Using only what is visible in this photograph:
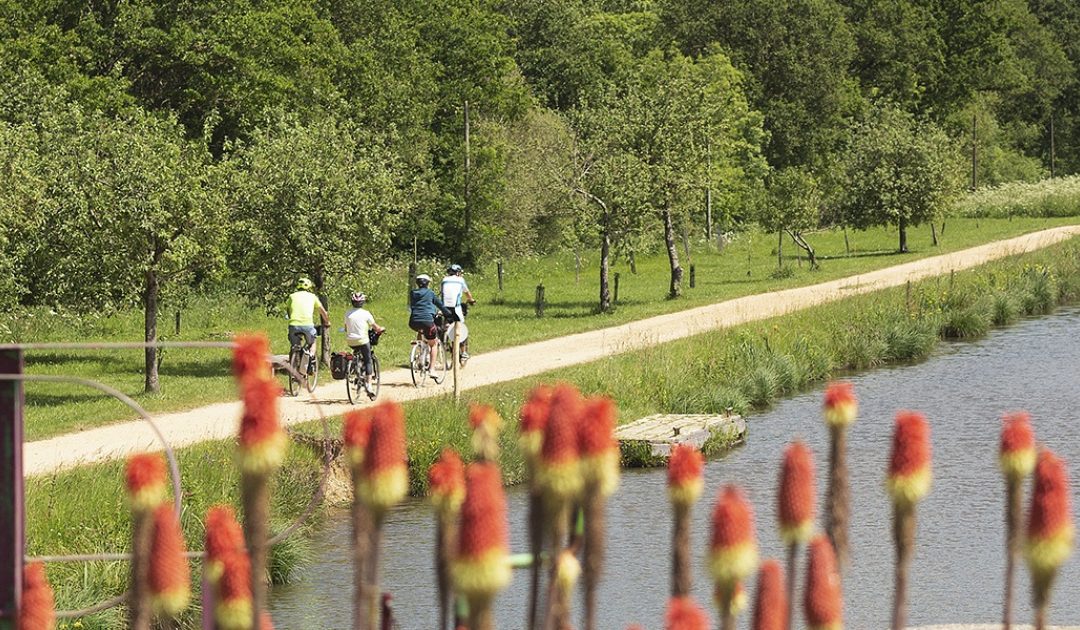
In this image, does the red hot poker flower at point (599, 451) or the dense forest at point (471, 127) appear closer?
the red hot poker flower at point (599, 451)

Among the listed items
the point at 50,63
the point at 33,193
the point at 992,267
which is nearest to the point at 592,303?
the point at 992,267

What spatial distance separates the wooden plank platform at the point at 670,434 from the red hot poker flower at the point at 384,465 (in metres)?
20.3

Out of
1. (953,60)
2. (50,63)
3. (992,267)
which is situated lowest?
(992,267)

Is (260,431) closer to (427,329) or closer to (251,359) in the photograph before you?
(251,359)

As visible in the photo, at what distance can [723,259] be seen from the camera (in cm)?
5956

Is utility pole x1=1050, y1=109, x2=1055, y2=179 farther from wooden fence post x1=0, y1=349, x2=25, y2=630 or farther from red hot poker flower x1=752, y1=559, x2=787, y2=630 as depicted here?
red hot poker flower x1=752, y1=559, x2=787, y2=630

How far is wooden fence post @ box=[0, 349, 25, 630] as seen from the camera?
332 cm

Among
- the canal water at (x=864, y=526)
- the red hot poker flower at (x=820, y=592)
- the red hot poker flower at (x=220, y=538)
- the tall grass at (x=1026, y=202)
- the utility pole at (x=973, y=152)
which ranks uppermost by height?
the utility pole at (x=973, y=152)

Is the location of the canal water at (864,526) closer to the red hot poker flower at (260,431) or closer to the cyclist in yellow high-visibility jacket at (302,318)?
the cyclist in yellow high-visibility jacket at (302,318)

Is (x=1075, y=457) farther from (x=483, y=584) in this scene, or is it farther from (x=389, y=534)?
(x=483, y=584)

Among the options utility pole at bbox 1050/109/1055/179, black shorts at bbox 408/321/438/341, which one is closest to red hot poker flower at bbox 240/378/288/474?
black shorts at bbox 408/321/438/341

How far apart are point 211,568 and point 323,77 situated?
49883 millimetres

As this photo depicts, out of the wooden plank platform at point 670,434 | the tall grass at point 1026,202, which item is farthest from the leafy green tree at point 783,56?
the wooden plank platform at point 670,434

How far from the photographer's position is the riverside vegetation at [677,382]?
15.1 metres
